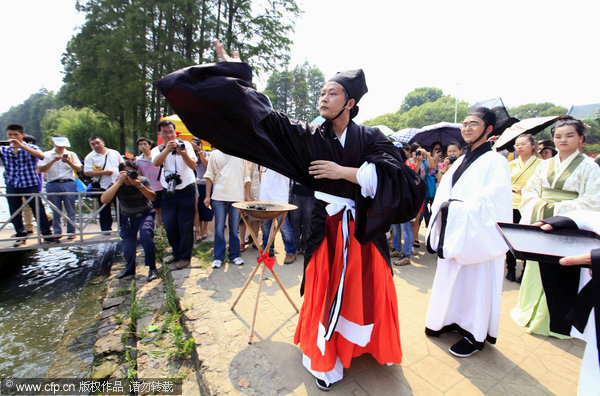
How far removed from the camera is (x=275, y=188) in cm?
464

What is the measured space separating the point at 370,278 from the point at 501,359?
1500mm

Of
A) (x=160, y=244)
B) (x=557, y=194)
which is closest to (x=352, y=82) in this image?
→ (x=557, y=194)

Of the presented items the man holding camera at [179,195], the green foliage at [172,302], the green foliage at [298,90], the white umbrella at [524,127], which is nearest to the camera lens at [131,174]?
the man holding camera at [179,195]

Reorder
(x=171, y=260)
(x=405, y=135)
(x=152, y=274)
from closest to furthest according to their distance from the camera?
(x=152, y=274)
(x=171, y=260)
(x=405, y=135)

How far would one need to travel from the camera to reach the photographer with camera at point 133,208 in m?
3.90

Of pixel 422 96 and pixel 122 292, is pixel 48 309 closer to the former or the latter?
pixel 122 292

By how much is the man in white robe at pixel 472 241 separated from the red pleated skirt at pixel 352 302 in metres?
0.69

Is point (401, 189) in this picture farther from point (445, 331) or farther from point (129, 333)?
point (129, 333)

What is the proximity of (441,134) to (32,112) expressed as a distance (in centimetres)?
7726

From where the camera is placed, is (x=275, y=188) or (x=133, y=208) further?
(x=275, y=188)

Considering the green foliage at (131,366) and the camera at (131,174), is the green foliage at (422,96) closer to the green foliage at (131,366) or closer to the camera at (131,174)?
the camera at (131,174)

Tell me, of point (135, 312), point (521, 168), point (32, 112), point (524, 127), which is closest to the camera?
point (135, 312)

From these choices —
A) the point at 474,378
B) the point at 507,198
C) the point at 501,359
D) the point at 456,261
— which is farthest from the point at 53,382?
the point at 507,198

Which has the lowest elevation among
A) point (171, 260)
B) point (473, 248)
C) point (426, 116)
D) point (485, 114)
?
point (171, 260)
